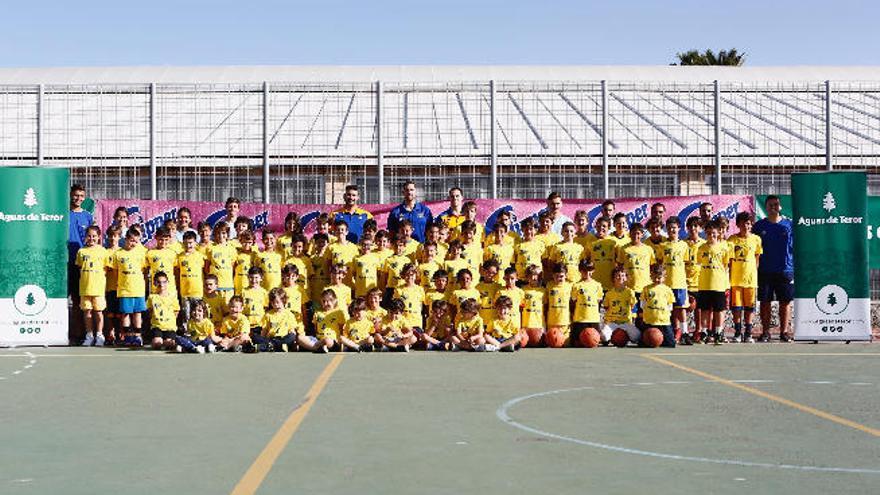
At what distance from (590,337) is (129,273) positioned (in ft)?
19.4

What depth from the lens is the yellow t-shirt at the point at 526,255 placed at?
47.1ft

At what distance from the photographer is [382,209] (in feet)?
52.8

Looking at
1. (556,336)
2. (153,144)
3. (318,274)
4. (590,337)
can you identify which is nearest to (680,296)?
(590,337)

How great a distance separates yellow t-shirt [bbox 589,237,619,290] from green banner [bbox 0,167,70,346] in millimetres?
6954

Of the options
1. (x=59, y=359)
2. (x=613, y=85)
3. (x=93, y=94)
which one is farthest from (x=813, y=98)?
(x=59, y=359)

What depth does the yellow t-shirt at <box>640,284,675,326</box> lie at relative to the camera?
1384cm

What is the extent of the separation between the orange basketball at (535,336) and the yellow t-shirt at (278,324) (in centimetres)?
289

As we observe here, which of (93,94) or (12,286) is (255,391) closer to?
(12,286)

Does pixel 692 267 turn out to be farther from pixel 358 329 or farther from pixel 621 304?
pixel 358 329

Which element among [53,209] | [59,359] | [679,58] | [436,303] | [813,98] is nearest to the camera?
[59,359]

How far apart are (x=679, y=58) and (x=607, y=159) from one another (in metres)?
43.6

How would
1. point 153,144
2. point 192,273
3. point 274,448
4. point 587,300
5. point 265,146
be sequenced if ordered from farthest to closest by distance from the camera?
point 265,146 < point 153,144 < point 192,273 < point 587,300 < point 274,448

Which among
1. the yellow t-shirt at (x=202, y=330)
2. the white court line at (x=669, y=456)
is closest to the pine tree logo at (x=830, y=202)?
the yellow t-shirt at (x=202, y=330)

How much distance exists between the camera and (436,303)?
13719 millimetres
